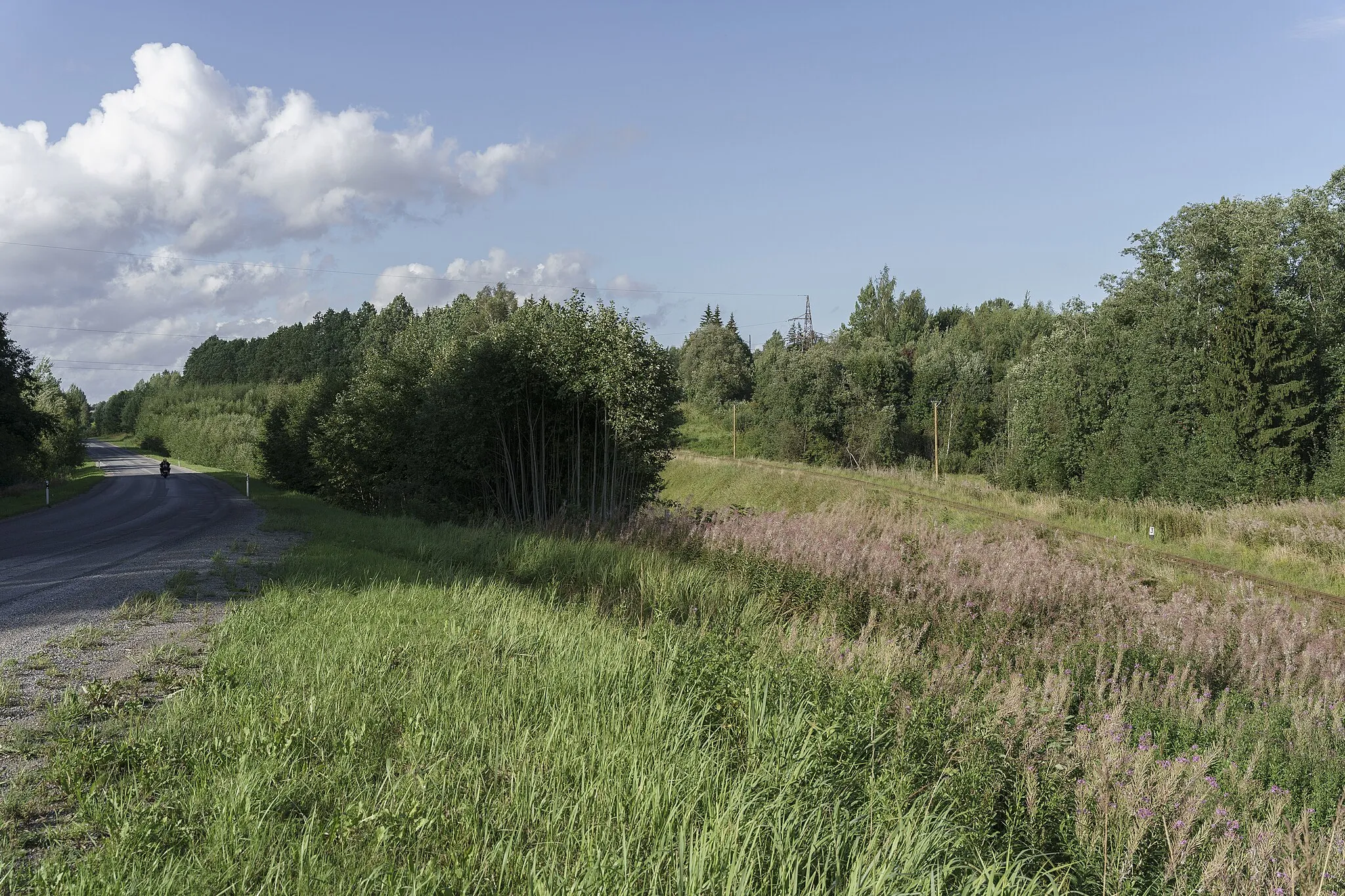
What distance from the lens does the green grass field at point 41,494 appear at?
3130cm

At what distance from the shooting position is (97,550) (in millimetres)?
16000

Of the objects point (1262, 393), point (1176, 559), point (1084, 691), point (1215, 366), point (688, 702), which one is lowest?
point (1176, 559)

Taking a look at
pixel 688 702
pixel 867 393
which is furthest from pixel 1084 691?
pixel 867 393

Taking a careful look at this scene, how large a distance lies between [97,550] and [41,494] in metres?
28.0

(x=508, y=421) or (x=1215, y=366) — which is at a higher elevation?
(x=1215, y=366)

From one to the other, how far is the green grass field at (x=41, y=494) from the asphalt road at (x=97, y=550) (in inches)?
29.7

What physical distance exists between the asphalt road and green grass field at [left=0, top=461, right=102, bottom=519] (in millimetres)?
753

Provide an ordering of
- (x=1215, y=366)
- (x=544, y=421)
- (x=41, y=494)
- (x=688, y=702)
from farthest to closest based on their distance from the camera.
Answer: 1. (x=41, y=494)
2. (x=1215, y=366)
3. (x=544, y=421)
4. (x=688, y=702)

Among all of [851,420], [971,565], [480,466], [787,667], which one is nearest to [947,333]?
[851,420]

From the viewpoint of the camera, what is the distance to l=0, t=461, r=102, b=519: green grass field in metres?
31.3

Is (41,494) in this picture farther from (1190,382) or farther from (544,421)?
(1190,382)

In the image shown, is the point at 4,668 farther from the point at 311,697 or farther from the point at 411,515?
the point at 411,515

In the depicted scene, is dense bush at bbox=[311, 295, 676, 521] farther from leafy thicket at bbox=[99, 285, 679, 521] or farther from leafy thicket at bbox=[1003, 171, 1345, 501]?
leafy thicket at bbox=[1003, 171, 1345, 501]

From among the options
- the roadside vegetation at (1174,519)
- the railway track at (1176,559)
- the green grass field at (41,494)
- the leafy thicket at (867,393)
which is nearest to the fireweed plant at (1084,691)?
the railway track at (1176,559)
